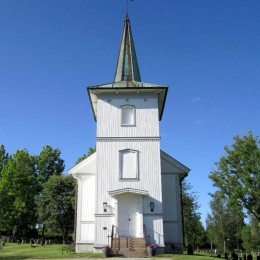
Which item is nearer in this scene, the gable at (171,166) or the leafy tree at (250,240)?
the gable at (171,166)

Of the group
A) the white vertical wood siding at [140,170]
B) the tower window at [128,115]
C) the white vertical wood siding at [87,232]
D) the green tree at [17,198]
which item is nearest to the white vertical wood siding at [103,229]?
the white vertical wood siding at [140,170]

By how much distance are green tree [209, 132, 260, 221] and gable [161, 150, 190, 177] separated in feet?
17.6

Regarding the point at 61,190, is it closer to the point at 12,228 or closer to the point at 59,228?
the point at 59,228

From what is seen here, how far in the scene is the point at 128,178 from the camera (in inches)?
896

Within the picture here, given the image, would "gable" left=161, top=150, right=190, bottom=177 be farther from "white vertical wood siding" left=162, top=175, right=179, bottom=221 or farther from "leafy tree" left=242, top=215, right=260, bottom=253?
"leafy tree" left=242, top=215, right=260, bottom=253

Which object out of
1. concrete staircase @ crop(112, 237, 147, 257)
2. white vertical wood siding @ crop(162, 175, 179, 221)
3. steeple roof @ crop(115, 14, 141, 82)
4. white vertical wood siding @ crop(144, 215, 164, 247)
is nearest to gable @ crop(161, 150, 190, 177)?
white vertical wood siding @ crop(162, 175, 179, 221)

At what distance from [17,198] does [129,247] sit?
31.7 metres

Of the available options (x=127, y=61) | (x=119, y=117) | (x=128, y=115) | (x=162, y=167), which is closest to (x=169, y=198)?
(x=162, y=167)

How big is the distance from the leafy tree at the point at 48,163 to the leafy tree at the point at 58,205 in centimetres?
822

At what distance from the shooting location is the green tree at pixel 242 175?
2742 cm

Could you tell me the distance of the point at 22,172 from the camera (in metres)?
49.9

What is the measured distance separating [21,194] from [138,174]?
30.5m

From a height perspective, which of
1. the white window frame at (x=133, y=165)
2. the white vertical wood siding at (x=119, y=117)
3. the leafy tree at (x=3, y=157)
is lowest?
the white window frame at (x=133, y=165)

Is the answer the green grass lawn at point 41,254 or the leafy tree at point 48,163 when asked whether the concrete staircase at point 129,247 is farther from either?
the leafy tree at point 48,163
